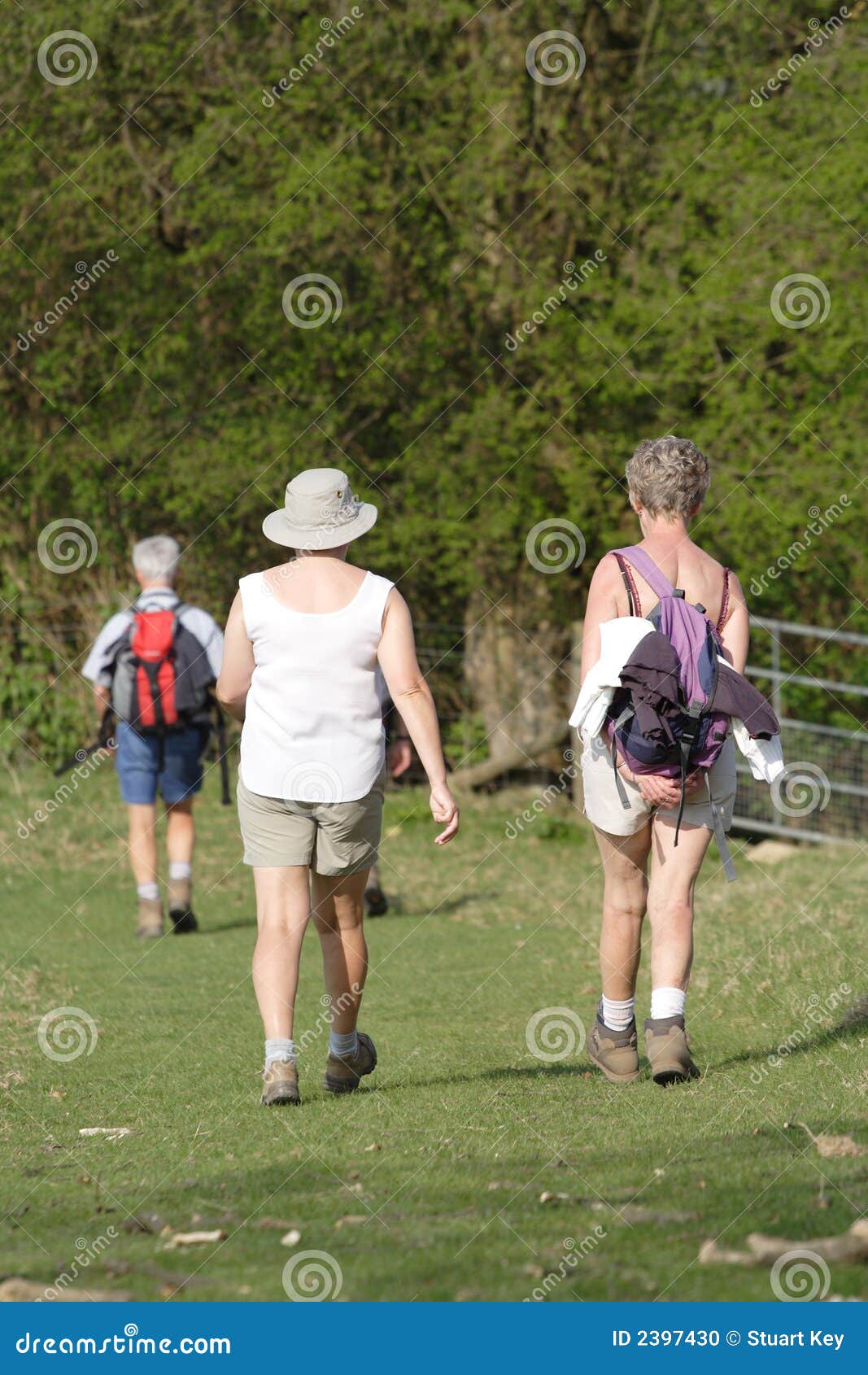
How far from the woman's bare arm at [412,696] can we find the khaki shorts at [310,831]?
19cm

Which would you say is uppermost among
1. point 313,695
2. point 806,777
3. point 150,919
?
point 313,695

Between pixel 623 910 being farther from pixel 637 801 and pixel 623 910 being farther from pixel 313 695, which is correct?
pixel 313 695

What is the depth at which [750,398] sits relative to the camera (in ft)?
45.7

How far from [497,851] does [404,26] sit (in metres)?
6.86

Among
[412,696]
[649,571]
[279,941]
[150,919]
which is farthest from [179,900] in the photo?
[649,571]

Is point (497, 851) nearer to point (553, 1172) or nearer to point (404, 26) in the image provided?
point (404, 26)

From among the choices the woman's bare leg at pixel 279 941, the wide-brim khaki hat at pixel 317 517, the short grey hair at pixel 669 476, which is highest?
the short grey hair at pixel 669 476

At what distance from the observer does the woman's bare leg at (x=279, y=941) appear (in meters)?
5.13

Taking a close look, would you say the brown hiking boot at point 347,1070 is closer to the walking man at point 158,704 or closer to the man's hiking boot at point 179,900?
the walking man at point 158,704

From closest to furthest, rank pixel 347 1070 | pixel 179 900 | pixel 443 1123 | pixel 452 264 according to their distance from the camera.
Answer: pixel 443 1123 < pixel 347 1070 < pixel 179 900 < pixel 452 264

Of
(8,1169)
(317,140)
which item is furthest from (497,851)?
(8,1169)

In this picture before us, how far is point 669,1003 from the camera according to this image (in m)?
5.17

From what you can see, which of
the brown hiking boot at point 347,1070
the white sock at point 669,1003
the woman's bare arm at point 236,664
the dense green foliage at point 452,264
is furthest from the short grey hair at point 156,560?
the dense green foliage at point 452,264

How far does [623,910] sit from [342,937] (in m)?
0.88
